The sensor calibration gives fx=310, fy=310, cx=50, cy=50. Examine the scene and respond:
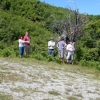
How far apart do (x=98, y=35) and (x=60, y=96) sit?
12.3m

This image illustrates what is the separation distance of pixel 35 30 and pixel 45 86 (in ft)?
109

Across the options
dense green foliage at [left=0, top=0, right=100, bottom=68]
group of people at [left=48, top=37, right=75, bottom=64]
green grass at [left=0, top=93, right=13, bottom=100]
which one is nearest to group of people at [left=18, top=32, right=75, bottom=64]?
group of people at [left=48, top=37, right=75, bottom=64]

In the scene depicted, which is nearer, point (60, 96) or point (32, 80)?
point (60, 96)

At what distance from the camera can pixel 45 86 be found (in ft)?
34.6

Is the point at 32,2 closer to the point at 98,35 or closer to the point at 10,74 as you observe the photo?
the point at 98,35

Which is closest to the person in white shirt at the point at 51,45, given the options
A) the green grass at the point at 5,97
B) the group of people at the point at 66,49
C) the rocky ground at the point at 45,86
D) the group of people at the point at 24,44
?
the group of people at the point at 66,49

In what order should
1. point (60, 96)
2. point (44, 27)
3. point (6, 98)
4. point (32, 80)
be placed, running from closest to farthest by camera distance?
point (6, 98)
point (60, 96)
point (32, 80)
point (44, 27)

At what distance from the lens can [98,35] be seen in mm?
21016

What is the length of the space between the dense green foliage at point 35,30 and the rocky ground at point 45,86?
16.1 feet

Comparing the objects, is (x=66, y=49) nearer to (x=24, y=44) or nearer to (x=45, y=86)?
(x=24, y=44)

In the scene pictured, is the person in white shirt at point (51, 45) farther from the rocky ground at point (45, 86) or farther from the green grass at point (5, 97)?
the green grass at point (5, 97)

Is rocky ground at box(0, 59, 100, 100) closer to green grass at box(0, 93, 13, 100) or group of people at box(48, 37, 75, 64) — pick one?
green grass at box(0, 93, 13, 100)

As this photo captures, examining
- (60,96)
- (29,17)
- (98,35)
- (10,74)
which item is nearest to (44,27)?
(29,17)

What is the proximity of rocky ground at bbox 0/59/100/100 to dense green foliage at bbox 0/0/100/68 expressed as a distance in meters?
4.90
